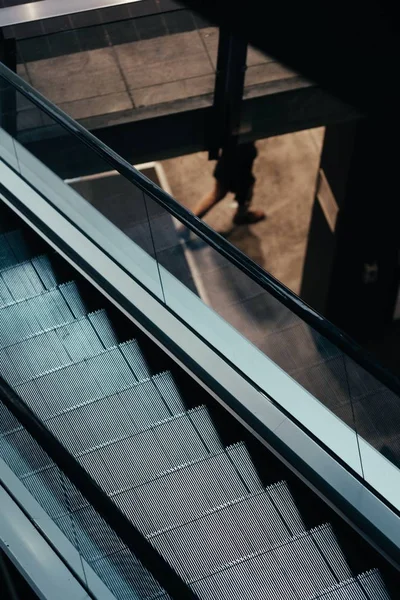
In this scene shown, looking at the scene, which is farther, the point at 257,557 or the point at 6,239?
the point at 6,239

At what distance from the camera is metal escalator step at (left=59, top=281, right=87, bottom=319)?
24.9 feet

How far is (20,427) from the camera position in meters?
6.18

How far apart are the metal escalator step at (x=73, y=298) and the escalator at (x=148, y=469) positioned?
0.01m

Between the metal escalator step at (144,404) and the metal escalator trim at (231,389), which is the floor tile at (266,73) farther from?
the metal escalator step at (144,404)

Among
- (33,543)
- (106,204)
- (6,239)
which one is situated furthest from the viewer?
(106,204)

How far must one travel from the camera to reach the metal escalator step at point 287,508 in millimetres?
6305

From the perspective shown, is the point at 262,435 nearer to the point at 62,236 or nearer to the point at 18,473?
the point at 18,473

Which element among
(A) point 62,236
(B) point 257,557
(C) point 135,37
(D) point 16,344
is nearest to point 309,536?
(B) point 257,557

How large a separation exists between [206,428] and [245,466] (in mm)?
419

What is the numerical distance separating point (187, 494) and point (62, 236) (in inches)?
108

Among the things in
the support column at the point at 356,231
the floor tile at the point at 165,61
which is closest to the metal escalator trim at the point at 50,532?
the floor tile at the point at 165,61

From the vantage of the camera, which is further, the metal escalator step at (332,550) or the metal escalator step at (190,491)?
the metal escalator step at (190,491)

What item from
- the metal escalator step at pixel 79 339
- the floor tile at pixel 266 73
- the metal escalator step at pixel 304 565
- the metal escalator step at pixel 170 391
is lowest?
the floor tile at pixel 266 73

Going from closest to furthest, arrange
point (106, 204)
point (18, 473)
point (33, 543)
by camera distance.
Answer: point (33, 543) → point (18, 473) → point (106, 204)
